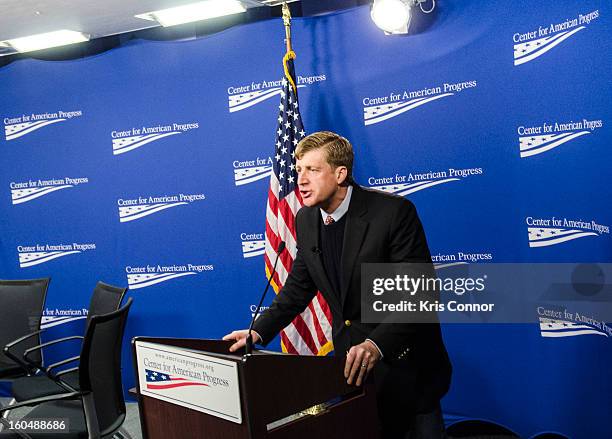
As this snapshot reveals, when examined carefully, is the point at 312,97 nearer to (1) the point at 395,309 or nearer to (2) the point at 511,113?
(2) the point at 511,113

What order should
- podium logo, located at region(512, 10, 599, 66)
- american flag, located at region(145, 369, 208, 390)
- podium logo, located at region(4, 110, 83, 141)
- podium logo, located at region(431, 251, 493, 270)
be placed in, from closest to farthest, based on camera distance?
1. american flag, located at region(145, 369, 208, 390)
2. podium logo, located at region(512, 10, 599, 66)
3. podium logo, located at region(431, 251, 493, 270)
4. podium logo, located at region(4, 110, 83, 141)

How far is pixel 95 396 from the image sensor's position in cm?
297

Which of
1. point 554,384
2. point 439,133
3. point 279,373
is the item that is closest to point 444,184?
point 439,133

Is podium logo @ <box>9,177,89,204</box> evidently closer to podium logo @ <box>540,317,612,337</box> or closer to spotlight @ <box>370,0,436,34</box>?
spotlight @ <box>370,0,436,34</box>

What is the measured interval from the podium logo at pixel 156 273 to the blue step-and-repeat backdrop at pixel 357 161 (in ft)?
0.05

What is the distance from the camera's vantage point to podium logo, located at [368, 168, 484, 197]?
12.2 feet

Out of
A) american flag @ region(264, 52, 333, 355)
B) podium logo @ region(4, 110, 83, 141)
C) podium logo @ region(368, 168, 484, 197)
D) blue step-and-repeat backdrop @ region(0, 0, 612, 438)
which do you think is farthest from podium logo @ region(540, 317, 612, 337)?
podium logo @ region(4, 110, 83, 141)

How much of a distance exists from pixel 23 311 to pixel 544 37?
3.55m

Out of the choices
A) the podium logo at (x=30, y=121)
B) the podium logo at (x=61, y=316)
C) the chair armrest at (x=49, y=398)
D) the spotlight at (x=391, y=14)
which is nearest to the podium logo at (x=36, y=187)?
the podium logo at (x=30, y=121)

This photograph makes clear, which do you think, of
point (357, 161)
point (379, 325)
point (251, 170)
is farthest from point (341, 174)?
point (251, 170)

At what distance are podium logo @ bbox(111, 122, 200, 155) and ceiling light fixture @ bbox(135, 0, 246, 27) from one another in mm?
676

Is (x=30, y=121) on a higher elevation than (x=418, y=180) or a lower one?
higher

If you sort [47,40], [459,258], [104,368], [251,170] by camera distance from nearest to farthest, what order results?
1. [104,368]
2. [459,258]
3. [251,170]
4. [47,40]

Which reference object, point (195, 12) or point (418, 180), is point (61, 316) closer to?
point (195, 12)
